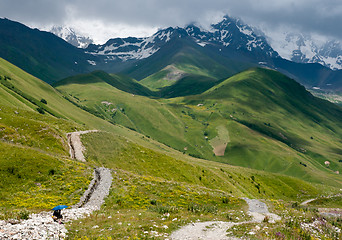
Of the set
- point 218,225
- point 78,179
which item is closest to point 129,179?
point 78,179

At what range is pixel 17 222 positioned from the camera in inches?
952

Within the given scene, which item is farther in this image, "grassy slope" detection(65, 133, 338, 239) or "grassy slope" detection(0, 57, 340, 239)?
"grassy slope" detection(0, 57, 340, 239)

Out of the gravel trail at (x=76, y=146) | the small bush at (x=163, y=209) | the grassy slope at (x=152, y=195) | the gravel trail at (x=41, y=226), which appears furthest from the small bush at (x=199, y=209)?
the gravel trail at (x=76, y=146)

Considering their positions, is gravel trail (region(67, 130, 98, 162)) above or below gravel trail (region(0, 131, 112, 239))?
below

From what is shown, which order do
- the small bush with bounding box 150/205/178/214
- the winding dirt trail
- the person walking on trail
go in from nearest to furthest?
1. the winding dirt trail
2. the person walking on trail
3. the small bush with bounding box 150/205/178/214

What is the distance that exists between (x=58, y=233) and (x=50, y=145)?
47461 mm

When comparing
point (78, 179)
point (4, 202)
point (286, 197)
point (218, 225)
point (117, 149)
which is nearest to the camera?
point (218, 225)

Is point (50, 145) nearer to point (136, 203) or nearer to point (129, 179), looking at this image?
point (129, 179)

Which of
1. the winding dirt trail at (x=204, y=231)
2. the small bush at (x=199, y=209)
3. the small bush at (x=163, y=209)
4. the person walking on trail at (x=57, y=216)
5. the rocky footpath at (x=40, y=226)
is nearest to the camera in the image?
the rocky footpath at (x=40, y=226)

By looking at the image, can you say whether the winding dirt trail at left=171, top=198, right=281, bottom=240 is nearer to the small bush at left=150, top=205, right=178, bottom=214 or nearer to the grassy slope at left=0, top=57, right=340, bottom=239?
the grassy slope at left=0, top=57, right=340, bottom=239

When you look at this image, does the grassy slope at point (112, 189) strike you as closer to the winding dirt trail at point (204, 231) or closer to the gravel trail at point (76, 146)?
the winding dirt trail at point (204, 231)

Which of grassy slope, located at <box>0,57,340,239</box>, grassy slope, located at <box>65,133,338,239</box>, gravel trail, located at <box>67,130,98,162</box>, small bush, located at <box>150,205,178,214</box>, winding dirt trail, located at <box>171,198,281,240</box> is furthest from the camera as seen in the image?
gravel trail, located at <box>67,130,98,162</box>

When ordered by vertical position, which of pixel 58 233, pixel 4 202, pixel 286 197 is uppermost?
pixel 58 233

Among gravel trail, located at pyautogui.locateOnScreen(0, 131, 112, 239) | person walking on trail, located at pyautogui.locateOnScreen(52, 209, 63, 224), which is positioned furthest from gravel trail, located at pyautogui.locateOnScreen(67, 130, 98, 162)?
person walking on trail, located at pyautogui.locateOnScreen(52, 209, 63, 224)
